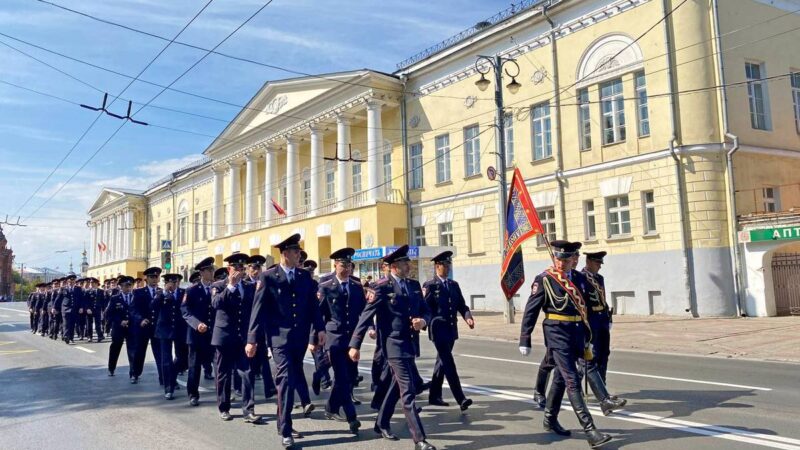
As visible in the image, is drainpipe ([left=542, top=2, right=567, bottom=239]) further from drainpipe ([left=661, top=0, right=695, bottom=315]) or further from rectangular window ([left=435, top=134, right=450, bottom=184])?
rectangular window ([left=435, top=134, right=450, bottom=184])

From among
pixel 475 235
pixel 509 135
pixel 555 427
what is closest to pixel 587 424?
pixel 555 427

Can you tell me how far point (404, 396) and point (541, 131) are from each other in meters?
20.8

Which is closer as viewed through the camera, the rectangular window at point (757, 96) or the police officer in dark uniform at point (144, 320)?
the police officer in dark uniform at point (144, 320)

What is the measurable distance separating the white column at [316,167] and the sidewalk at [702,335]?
1769cm

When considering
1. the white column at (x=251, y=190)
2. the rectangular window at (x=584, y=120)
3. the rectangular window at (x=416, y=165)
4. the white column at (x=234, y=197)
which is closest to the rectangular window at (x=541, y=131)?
the rectangular window at (x=584, y=120)

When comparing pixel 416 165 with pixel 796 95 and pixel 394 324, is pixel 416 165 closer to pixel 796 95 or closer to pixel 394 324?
pixel 796 95

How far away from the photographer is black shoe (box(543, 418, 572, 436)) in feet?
20.1

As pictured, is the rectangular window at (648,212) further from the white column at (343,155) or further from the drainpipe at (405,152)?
the white column at (343,155)

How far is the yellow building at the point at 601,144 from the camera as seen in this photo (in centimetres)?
1994

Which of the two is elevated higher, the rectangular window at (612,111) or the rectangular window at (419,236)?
the rectangular window at (612,111)

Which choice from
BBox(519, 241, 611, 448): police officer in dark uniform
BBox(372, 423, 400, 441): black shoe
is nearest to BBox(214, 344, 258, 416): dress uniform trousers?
BBox(372, 423, 400, 441): black shoe

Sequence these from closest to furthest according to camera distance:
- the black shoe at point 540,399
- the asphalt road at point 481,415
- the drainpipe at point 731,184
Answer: the asphalt road at point 481,415 < the black shoe at point 540,399 < the drainpipe at point 731,184

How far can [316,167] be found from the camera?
1409 inches

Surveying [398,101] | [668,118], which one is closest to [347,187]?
[398,101]
